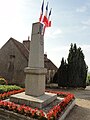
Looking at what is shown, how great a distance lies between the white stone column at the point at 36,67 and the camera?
10.3m

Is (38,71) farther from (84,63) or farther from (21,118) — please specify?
(84,63)

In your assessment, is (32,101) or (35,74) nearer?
(32,101)

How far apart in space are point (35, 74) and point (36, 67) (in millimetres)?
483

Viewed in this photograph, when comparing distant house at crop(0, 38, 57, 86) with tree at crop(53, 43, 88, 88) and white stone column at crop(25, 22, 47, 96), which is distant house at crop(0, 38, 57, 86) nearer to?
tree at crop(53, 43, 88, 88)

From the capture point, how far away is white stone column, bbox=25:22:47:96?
33.8ft

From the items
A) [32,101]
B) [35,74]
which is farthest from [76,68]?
[32,101]

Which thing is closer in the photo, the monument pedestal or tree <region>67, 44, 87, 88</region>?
the monument pedestal

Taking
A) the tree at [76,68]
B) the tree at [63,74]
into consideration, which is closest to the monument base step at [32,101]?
the tree at [63,74]

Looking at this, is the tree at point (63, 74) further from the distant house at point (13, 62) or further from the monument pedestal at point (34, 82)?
the monument pedestal at point (34, 82)

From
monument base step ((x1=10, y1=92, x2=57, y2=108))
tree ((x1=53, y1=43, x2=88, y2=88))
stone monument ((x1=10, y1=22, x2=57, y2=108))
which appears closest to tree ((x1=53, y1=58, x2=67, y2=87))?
tree ((x1=53, y1=43, x2=88, y2=88))

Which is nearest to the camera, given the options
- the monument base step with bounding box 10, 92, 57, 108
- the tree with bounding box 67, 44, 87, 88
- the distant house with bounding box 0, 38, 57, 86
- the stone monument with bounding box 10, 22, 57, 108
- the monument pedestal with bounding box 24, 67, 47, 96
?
the monument base step with bounding box 10, 92, 57, 108

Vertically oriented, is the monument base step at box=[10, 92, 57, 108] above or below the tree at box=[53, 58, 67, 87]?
below

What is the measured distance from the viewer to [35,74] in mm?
10367

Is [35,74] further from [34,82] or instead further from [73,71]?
[73,71]
